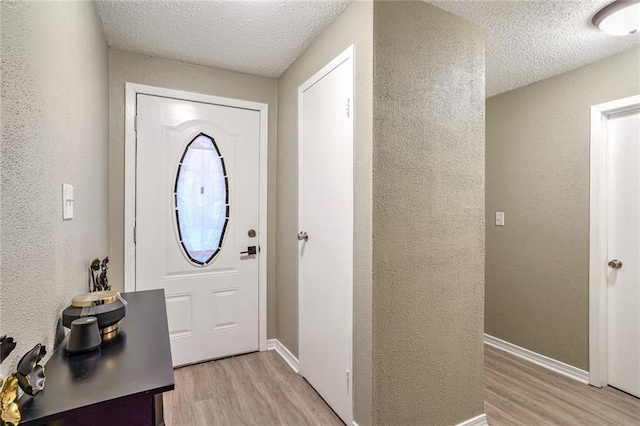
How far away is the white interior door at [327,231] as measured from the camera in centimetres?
187

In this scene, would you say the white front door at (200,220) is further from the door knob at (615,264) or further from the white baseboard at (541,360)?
the door knob at (615,264)

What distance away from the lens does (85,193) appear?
1.59m

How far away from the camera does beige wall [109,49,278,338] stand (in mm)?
2363

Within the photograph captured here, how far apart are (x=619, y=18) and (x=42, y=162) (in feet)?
9.04

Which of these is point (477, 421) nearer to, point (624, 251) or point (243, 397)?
point (243, 397)

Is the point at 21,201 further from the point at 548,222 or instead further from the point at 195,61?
the point at 548,222

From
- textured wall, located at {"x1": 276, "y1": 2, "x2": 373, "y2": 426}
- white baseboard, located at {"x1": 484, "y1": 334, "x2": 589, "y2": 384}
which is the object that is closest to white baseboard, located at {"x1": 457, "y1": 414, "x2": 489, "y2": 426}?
textured wall, located at {"x1": 276, "y1": 2, "x2": 373, "y2": 426}

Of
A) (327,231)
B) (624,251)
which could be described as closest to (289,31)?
(327,231)

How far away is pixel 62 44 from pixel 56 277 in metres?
0.82

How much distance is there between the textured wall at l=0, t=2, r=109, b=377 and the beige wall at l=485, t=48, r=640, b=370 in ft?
10.3

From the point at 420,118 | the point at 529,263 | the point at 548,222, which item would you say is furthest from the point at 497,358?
the point at 420,118

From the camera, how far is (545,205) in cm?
273

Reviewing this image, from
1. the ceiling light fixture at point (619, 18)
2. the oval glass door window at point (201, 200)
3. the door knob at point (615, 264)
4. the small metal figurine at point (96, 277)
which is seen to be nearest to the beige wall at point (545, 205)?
the door knob at point (615, 264)

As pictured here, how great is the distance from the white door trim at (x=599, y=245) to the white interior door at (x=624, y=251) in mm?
35
